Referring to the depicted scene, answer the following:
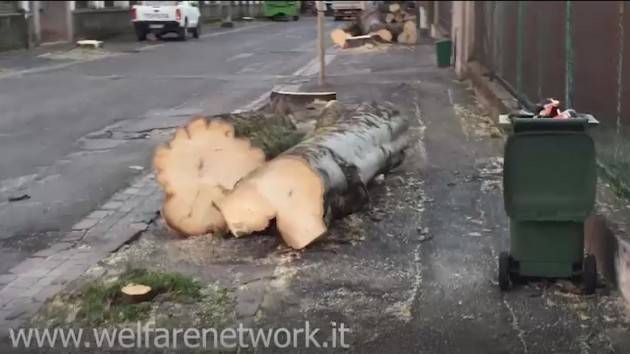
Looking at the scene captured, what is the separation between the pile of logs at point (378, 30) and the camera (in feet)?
102

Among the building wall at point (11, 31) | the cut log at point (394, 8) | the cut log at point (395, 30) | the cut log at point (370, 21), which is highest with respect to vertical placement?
the building wall at point (11, 31)

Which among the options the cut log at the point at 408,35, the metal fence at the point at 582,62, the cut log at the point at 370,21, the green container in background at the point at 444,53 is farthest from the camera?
the cut log at the point at 370,21

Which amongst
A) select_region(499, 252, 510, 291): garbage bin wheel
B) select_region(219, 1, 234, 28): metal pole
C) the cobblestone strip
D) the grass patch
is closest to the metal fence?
select_region(499, 252, 510, 291): garbage bin wheel

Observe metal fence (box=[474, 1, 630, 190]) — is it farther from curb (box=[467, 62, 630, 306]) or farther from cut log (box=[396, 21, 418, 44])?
cut log (box=[396, 21, 418, 44])

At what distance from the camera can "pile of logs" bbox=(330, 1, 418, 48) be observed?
31000 millimetres

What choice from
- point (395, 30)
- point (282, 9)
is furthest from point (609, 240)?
point (282, 9)

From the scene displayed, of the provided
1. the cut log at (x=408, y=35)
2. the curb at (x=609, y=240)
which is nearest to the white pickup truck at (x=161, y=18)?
the cut log at (x=408, y=35)

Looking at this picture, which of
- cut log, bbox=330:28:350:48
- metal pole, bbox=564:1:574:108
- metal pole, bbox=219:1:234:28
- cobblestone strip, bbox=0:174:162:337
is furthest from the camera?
metal pole, bbox=219:1:234:28

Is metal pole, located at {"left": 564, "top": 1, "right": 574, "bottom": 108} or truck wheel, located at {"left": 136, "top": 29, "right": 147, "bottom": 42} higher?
metal pole, located at {"left": 564, "top": 1, "right": 574, "bottom": 108}

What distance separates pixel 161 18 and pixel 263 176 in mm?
29870

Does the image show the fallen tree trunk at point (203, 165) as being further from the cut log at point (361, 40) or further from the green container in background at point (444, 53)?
the cut log at point (361, 40)

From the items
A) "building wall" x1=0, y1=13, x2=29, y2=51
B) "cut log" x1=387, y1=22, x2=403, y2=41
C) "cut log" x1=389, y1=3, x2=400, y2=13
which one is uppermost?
"building wall" x1=0, y1=13, x2=29, y2=51

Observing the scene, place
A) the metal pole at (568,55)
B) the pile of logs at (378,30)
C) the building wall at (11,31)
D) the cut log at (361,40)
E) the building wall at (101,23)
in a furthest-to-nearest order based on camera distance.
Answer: the pile of logs at (378,30), the cut log at (361,40), the building wall at (101,23), the building wall at (11,31), the metal pole at (568,55)

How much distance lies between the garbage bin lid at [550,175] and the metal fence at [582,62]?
1.16 meters
